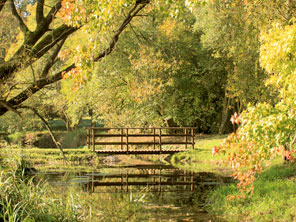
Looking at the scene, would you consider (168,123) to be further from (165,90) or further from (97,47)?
(97,47)

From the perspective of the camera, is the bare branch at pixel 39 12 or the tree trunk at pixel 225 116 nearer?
the bare branch at pixel 39 12

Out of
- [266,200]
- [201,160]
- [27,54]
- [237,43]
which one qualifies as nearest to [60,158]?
[201,160]

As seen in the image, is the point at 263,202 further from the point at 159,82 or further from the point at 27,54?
the point at 159,82

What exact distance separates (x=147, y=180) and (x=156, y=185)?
1.20 m

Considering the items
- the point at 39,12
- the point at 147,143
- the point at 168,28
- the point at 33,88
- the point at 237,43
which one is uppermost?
the point at 168,28

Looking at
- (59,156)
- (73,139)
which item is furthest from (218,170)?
(73,139)

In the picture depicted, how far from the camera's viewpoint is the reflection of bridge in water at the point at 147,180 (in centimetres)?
1447

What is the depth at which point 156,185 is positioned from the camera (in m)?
15.2

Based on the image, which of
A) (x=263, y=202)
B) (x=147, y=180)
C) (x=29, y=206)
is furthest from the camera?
(x=147, y=180)

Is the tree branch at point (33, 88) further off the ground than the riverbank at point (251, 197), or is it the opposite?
the tree branch at point (33, 88)

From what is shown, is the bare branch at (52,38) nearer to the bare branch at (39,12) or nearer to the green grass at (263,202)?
the bare branch at (39,12)

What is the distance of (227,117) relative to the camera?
29.5m

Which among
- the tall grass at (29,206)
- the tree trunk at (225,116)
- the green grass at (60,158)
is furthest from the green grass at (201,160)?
the tall grass at (29,206)

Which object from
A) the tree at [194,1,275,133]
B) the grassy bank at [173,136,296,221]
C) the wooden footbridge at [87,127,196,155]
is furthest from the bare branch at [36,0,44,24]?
the tree at [194,1,275,133]
